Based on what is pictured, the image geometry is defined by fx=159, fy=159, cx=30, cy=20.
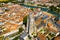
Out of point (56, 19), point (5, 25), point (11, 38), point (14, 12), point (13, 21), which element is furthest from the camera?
point (14, 12)

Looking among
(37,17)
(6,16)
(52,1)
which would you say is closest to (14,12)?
(6,16)

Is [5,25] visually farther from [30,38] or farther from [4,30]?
[30,38]

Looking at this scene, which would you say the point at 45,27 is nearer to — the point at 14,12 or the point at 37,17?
the point at 37,17

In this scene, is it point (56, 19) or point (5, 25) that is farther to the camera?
point (56, 19)

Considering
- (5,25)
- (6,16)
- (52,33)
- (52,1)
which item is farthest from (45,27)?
(52,1)

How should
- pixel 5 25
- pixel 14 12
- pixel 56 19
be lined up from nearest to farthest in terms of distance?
pixel 5 25, pixel 56 19, pixel 14 12

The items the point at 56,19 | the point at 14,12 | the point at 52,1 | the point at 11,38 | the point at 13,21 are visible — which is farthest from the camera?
the point at 52,1

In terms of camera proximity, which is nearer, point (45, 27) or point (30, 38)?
point (30, 38)

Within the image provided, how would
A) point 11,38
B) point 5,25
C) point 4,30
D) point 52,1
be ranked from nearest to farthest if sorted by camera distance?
point 11,38 < point 4,30 < point 5,25 < point 52,1

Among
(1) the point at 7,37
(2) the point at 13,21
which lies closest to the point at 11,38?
(1) the point at 7,37
